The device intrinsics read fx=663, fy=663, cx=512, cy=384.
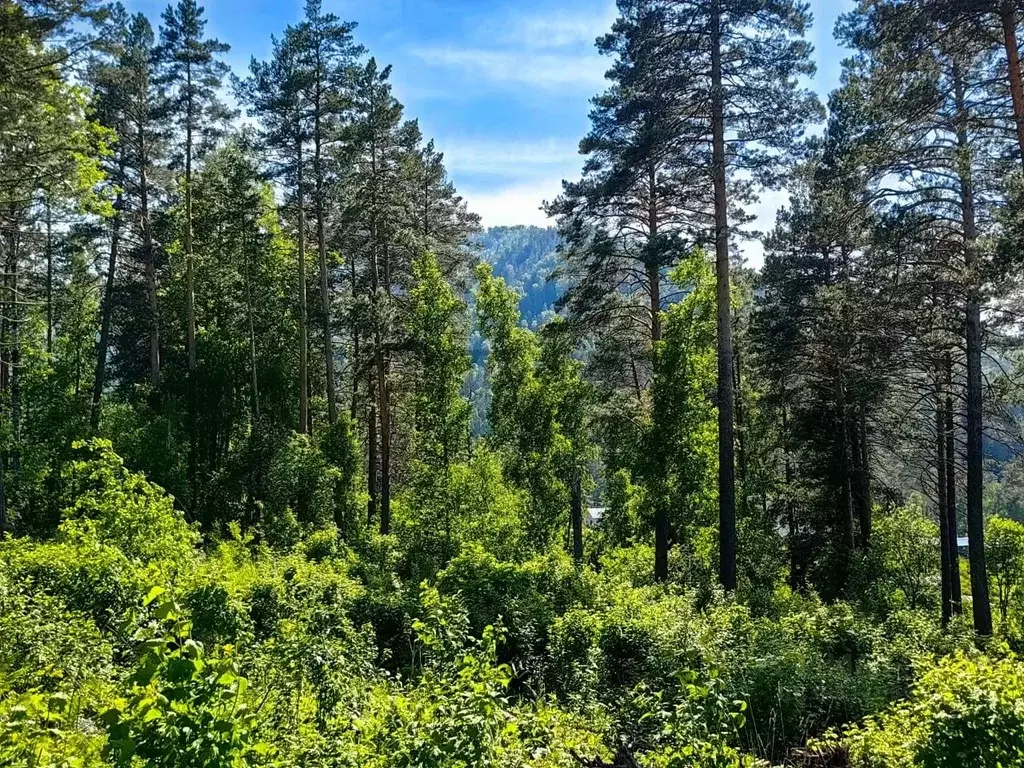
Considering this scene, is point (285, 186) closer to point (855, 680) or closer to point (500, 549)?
point (500, 549)

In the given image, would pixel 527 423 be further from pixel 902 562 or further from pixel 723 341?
pixel 902 562

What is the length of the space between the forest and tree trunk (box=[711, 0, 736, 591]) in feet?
0.28

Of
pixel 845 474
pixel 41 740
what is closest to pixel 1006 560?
pixel 845 474

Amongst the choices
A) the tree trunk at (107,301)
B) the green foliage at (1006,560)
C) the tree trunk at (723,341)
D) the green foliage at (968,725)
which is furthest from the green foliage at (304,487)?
the green foliage at (1006,560)

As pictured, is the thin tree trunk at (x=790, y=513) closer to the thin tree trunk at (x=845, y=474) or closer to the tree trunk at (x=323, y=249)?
the thin tree trunk at (x=845, y=474)

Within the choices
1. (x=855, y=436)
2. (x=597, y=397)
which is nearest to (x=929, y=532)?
(x=855, y=436)

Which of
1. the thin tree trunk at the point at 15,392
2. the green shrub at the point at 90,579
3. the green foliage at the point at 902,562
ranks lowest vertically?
the green foliage at the point at 902,562

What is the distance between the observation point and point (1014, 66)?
8.90 m

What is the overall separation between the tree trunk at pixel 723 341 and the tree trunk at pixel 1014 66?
4.36 meters

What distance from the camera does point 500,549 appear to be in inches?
577

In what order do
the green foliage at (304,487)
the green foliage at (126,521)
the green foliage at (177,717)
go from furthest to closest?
the green foliage at (304,487)
the green foliage at (126,521)
the green foliage at (177,717)

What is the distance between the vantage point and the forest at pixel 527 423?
5.19 meters

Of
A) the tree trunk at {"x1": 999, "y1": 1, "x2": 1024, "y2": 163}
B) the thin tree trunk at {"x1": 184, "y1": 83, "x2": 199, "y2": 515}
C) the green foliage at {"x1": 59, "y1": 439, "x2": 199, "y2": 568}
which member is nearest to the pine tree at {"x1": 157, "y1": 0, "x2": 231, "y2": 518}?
the thin tree trunk at {"x1": 184, "y1": 83, "x2": 199, "y2": 515}

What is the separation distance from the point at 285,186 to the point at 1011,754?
65.7 ft
